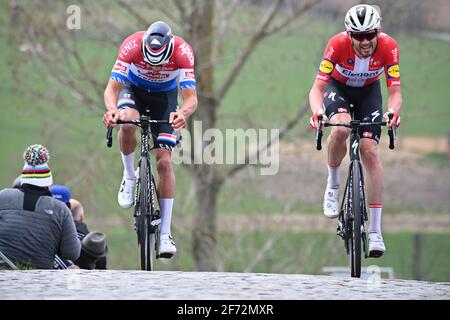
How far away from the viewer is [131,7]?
935 inches

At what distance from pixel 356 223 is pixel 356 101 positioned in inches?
49.3

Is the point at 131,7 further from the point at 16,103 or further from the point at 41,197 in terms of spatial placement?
the point at 41,197

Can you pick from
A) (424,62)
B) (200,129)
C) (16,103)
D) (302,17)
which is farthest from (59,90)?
(424,62)

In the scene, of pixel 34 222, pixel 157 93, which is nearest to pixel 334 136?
pixel 157 93

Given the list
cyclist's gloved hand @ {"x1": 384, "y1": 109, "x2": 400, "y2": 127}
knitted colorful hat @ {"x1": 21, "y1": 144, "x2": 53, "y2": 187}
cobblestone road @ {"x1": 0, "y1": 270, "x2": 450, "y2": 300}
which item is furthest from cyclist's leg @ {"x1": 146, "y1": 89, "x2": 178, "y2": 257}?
cyclist's gloved hand @ {"x1": 384, "y1": 109, "x2": 400, "y2": 127}

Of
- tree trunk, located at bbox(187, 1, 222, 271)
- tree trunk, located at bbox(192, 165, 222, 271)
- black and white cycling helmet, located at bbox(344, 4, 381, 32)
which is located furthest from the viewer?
tree trunk, located at bbox(192, 165, 222, 271)

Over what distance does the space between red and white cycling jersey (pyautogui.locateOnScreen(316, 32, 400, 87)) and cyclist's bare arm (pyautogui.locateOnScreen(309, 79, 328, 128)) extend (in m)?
0.05

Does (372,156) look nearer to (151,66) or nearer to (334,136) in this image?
(334,136)

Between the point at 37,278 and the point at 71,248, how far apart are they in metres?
1.34

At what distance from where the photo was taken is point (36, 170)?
1035 centimetres

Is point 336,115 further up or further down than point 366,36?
further down

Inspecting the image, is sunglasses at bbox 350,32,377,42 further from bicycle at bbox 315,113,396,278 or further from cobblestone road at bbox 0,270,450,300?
cobblestone road at bbox 0,270,450,300

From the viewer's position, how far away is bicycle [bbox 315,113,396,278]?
10.1m

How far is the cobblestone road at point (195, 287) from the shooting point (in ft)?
27.1
